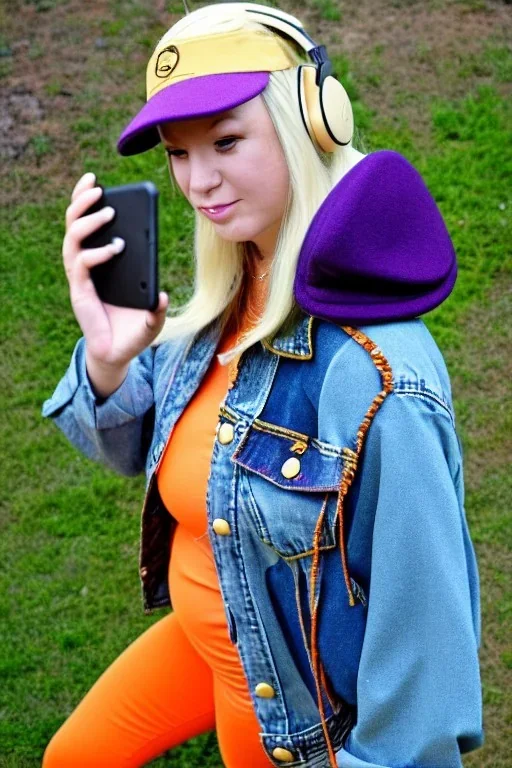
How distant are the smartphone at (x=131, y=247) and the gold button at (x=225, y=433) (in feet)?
1.16

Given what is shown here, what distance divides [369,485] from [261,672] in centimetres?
61

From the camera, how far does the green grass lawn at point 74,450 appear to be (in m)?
3.87

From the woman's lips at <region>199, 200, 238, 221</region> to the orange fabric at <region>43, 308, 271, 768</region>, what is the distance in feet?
1.25

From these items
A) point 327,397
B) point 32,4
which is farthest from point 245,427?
point 32,4

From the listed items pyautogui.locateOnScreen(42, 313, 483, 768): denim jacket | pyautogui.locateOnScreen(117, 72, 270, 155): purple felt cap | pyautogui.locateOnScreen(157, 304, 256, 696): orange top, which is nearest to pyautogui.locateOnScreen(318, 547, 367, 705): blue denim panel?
pyautogui.locateOnScreen(42, 313, 483, 768): denim jacket

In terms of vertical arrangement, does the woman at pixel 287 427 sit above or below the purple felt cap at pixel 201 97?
below

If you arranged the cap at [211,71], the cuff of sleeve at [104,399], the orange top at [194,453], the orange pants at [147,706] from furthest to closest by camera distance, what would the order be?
the orange pants at [147,706] → the cuff of sleeve at [104,399] → the orange top at [194,453] → the cap at [211,71]

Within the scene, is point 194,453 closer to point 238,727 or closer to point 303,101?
point 238,727

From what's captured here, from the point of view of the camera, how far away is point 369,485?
1.82m

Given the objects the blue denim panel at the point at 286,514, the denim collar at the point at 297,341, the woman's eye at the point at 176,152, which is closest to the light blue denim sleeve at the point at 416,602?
the blue denim panel at the point at 286,514

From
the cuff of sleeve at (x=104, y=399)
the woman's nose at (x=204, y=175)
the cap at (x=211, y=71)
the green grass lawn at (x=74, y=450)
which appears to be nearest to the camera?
the cap at (x=211, y=71)

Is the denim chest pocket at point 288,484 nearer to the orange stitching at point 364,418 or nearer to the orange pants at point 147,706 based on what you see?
the orange stitching at point 364,418

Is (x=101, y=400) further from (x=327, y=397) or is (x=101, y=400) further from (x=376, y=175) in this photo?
(x=376, y=175)

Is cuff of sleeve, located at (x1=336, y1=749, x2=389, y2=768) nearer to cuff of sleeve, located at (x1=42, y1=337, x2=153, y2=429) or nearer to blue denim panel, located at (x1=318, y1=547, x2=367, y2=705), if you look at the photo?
blue denim panel, located at (x1=318, y1=547, x2=367, y2=705)
